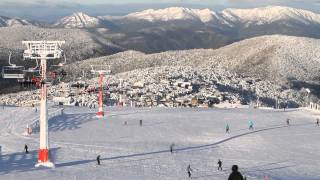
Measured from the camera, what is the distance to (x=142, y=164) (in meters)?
37.8

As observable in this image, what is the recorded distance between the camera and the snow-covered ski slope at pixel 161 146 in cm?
3547

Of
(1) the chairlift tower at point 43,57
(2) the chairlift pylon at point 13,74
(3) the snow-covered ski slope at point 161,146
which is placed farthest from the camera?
(2) the chairlift pylon at point 13,74

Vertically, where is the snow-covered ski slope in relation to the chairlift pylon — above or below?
below

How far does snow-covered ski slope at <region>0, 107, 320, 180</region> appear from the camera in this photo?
116 feet

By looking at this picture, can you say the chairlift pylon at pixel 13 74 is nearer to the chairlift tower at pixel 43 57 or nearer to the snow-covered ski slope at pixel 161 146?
the chairlift tower at pixel 43 57

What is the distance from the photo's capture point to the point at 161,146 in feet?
151

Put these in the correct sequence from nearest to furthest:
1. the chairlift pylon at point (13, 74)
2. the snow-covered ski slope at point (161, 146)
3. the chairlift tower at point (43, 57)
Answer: the chairlift tower at point (43, 57) → the snow-covered ski slope at point (161, 146) → the chairlift pylon at point (13, 74)

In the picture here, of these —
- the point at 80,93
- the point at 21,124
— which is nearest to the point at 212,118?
the point at 21,124

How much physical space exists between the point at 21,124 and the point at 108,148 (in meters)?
14.4

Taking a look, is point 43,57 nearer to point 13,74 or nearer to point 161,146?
point 13,74

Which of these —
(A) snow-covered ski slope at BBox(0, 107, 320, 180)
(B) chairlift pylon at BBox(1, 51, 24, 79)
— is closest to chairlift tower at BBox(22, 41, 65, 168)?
(A) snow-covered ski slope at BBox(0, 107, 320, 180)

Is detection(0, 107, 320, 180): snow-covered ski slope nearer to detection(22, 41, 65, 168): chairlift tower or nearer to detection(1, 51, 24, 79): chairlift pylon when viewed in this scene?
detection(22, 41, 65, 168): chairlift tower

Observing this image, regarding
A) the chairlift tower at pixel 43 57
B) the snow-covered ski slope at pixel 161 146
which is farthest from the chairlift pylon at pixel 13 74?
the snow-covered ski slope at pixel 161 146

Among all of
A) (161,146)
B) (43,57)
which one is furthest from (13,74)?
(161,146)
